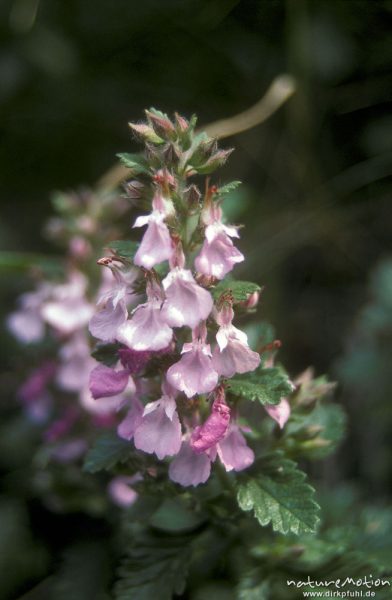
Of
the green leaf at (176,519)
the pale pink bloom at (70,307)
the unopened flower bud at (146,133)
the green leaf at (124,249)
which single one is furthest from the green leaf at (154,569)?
the unopened flower bud at (146,133)

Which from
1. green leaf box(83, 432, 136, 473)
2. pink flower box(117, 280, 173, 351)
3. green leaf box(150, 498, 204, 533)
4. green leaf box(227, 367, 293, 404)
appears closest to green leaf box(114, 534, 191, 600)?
green leaf box(150, 498, 204, 533)

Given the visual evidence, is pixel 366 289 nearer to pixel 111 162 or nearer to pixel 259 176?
pixel 259 176

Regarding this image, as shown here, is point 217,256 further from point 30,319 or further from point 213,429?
point 30,319

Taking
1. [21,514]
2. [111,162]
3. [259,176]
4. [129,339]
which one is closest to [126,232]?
[111,162]

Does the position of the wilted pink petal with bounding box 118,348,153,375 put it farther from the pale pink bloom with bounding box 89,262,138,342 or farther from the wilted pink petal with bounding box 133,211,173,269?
the wilted pink petal with bounding box 133,211,173,269

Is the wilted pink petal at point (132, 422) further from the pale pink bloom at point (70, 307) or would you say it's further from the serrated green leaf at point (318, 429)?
the pale pink bloom at point (70, 307)

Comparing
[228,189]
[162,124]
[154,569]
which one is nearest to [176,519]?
[154,569]

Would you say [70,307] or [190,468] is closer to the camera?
[190,468]
